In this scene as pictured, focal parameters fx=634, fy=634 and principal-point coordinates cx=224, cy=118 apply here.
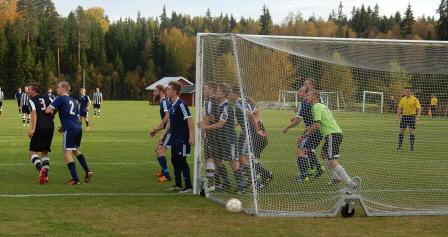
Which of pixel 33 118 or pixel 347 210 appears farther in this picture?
pixel 33 118

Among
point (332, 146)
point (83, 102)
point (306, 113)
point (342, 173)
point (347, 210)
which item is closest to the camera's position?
point (347, 210)

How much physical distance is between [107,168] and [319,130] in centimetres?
548

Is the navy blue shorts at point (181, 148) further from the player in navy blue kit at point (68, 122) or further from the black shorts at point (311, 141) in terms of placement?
the black shorts at point (311, 141)

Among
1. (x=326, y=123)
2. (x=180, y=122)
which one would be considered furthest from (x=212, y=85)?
(x=326, y=123)

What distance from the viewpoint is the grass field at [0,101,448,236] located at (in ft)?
26.5

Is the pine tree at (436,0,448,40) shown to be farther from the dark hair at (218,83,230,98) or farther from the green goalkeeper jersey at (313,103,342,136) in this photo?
the dark hair at (218,83,230,98)

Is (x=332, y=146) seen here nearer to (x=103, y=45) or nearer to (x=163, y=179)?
(x=163, y=179)

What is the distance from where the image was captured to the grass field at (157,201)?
8.08m

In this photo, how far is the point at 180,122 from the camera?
10.8 metres

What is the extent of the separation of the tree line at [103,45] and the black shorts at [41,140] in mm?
75287

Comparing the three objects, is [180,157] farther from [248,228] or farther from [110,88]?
[110,88]

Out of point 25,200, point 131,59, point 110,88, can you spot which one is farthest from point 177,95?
point 131,59

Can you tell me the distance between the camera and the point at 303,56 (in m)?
10.3

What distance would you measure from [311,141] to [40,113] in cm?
A: 526
